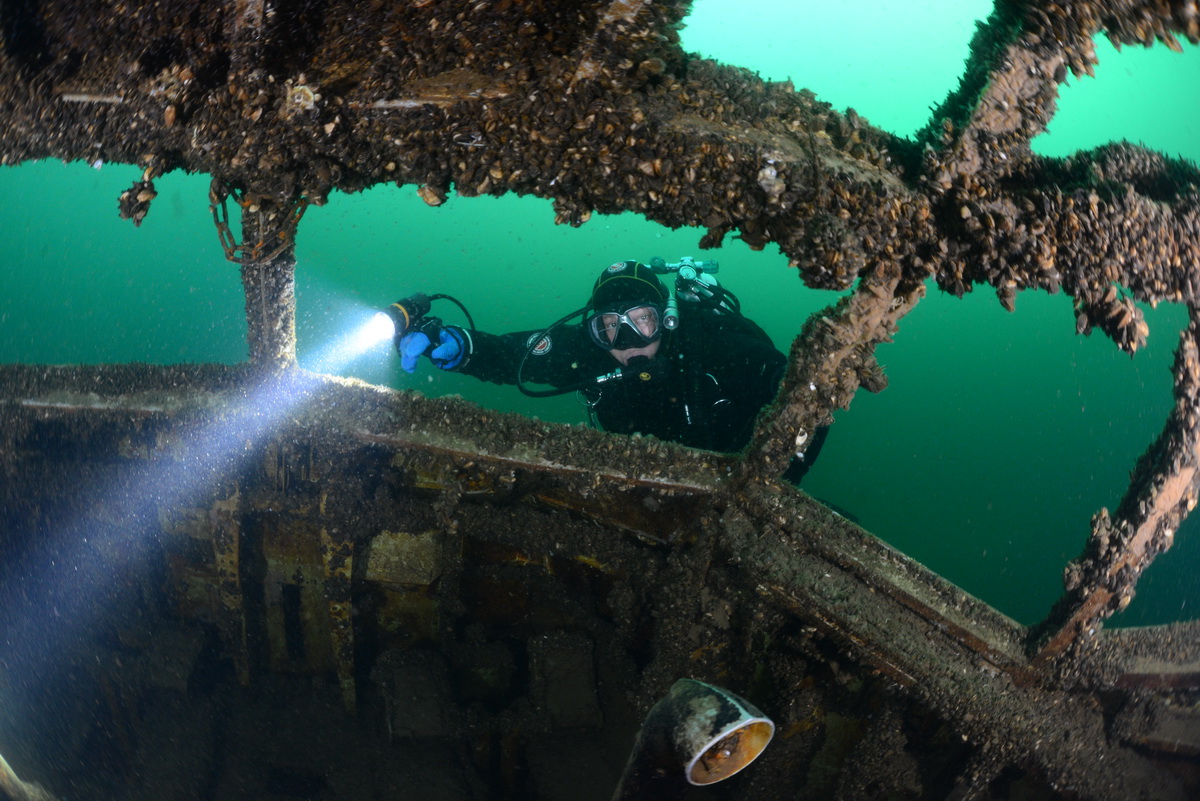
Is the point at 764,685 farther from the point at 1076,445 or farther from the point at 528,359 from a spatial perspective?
the point at 1076,445

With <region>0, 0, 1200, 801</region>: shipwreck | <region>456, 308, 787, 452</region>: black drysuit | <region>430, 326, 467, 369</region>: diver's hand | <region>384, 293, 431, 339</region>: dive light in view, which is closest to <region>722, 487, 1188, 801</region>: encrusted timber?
<region>0, 0, 1200, 801</region>: shipwreck

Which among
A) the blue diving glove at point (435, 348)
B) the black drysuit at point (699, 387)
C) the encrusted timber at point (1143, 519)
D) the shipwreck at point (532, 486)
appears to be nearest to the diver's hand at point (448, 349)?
the blue diving glove at point (435, 348)

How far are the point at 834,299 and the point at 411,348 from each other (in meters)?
37.9

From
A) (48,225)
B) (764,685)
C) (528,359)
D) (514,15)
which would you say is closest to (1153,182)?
(514,15)

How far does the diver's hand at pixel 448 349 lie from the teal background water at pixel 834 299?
815 inches

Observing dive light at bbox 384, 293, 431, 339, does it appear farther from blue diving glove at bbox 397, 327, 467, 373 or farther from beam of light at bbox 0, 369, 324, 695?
beam of light at bbox 0, 369, 324, 695

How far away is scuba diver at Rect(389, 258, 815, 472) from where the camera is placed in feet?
14.1

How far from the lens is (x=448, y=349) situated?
529 centimetres

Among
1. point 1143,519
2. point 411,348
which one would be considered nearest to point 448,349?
point 411,348

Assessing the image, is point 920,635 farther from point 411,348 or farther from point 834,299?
point 834,299

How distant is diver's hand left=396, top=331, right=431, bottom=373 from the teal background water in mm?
21053

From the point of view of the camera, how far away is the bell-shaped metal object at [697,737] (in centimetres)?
129

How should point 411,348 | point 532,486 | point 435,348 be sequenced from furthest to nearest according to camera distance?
point 435,348 → point 411,348 → point 532,486

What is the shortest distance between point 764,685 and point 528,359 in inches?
145
